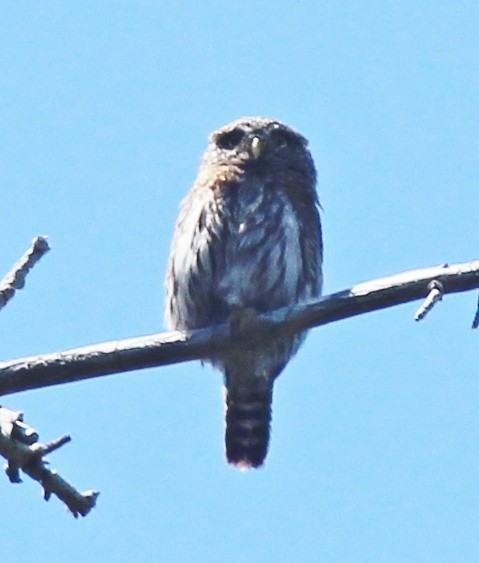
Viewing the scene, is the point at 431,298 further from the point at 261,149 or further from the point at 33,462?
the point at 261,149

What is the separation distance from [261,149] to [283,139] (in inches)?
12.2

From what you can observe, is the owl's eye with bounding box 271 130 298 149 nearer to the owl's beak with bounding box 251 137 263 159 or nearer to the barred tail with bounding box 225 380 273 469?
the owl's beak with bounding box 251 137 263 159

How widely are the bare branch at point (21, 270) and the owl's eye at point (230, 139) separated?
280 centimetres

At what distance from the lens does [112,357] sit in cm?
355

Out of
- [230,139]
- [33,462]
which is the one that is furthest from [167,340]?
[230,139]

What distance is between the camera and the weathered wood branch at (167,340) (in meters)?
3.50

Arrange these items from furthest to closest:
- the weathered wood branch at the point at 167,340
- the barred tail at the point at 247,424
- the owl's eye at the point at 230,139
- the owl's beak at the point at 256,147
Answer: the owl's eye at the point at 230,139
the owl's beak at the point at 256,147
the barred tail at the point at 247,424
the weathered wood branch at the point at 167,340

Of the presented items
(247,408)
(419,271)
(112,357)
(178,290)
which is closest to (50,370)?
(112,357)

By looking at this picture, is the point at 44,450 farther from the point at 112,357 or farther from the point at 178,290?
the point at 178,290

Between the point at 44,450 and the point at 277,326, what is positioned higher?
the point at 277,326

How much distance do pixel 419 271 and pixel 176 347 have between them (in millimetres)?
740

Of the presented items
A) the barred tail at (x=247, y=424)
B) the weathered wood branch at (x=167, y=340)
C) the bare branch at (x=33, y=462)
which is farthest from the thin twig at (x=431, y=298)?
the barred tail at (x=247, y=424)

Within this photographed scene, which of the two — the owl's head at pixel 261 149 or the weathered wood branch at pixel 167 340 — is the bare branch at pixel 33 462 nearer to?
the weathered wood branch at pixel 167 340

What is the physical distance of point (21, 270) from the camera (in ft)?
11.8
